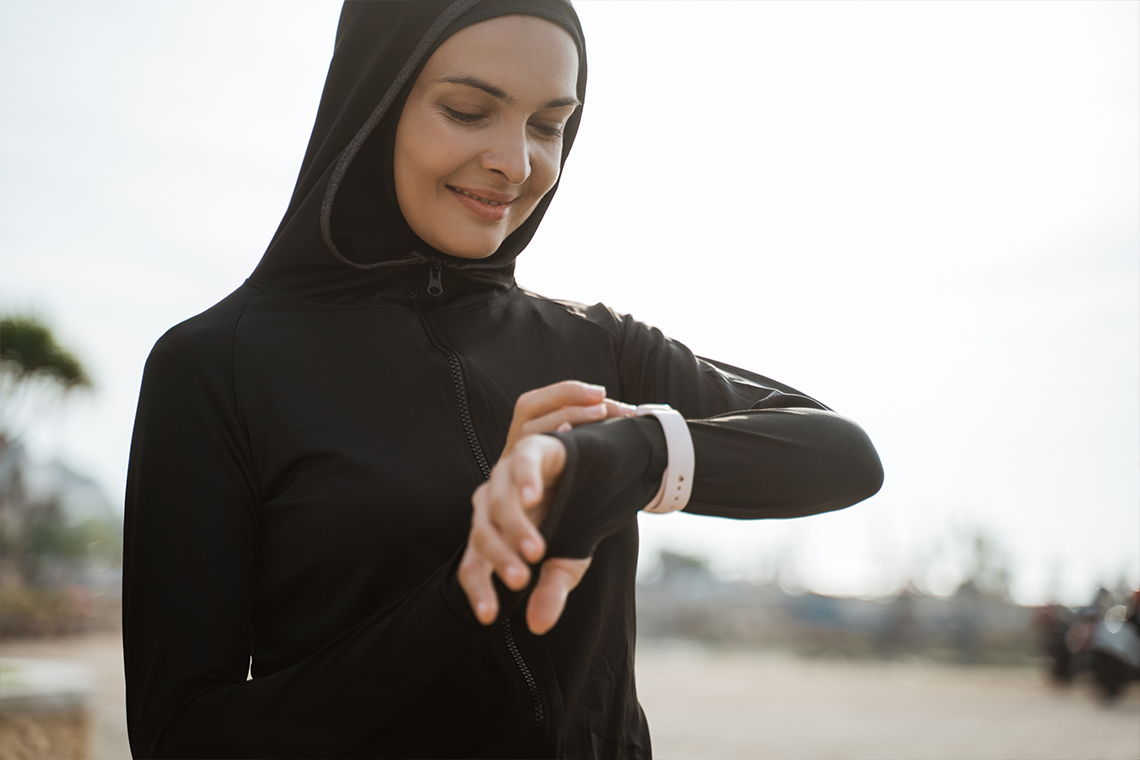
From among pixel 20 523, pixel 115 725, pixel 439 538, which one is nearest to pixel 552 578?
pixel 439 538

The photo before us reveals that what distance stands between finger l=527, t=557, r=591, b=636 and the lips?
793 mm

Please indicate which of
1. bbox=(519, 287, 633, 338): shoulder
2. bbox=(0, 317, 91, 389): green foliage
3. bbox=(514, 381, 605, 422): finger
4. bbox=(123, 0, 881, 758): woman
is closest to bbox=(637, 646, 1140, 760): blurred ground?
bbox=(519, 287, 633, 338): shoulder

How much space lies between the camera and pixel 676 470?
4.71 feet

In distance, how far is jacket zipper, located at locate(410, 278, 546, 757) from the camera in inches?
63.1

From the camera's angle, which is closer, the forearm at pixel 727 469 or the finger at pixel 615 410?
the forearm at pixel 727 469

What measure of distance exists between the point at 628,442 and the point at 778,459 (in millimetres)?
321

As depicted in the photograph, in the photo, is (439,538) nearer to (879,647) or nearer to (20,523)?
(879,647)

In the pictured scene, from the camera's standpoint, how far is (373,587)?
1604 millimetres

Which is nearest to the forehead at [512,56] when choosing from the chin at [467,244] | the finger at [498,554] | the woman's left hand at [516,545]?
the chin at [467,244]

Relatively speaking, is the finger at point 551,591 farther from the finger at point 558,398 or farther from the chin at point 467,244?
the chin at point 467,244

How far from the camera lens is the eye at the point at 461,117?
69.7 inches

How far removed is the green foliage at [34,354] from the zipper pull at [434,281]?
70.1 feet

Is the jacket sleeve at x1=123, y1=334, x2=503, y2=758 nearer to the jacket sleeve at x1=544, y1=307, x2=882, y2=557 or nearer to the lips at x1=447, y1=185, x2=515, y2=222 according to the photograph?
the jacket sleeve at x1=544, y1=307, x2=882, y2=557

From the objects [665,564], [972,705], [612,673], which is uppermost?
[612,673]
